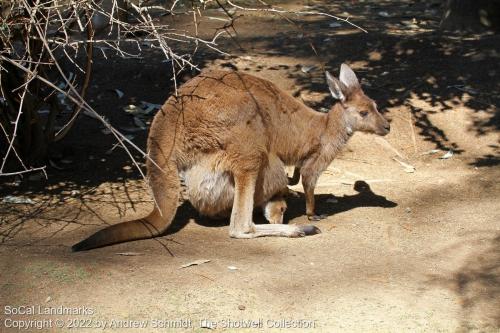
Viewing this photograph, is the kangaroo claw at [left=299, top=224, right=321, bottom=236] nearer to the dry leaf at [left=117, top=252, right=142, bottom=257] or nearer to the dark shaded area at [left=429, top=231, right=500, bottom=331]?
→ the dark shaded area at [left=429, top=231, right=500, bottom=331]

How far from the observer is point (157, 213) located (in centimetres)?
525

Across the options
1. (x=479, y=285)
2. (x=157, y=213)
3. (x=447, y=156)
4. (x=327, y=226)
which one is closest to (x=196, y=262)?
(x=157, y=213)

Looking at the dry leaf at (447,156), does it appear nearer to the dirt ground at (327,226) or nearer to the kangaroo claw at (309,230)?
the dirt ground at (327,226)

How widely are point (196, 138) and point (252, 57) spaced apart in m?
3.70

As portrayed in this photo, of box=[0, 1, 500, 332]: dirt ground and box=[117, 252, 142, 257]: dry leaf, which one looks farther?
box=[117, 252, 142, 257]: dry leaf

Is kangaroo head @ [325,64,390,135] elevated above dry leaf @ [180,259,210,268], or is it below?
above

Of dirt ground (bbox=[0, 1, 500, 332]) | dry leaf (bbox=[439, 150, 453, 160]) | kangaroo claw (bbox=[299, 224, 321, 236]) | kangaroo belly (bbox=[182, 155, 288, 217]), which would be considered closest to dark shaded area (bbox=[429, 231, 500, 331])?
dirt ground (bbox=[0, 1, 500, 332])

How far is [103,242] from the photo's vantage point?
492 cm

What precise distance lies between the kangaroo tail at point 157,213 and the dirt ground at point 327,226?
0.23 feet

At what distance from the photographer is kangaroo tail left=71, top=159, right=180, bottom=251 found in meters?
5.01

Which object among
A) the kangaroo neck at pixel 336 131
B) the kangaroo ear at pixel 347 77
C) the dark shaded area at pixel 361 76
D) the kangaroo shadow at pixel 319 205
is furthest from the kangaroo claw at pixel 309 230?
the dark shaded area at pixel 361 76

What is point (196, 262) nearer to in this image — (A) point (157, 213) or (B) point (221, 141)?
(A) point (157, 213)

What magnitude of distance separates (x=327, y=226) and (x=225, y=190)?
84 centimetres

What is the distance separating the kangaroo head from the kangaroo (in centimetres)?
74
